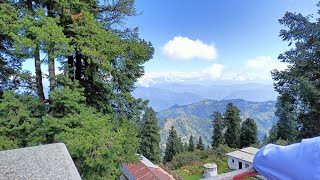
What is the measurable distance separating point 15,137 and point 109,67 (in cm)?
291

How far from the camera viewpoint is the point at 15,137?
6559 millimetres

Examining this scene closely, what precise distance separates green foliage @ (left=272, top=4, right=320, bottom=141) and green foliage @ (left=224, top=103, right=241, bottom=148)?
97.2 feet

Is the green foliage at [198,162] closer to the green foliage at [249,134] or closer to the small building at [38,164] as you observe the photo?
the green foliage at [249,134]

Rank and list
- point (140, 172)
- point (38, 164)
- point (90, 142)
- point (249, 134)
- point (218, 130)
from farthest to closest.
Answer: point (218, 130), point (249, 134), point (140, 172), point (90, 142), point (38, 164)

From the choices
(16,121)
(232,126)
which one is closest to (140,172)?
(16,121)

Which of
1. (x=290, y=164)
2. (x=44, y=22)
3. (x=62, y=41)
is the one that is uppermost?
(x=44, y=22)

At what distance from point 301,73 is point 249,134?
30464mm

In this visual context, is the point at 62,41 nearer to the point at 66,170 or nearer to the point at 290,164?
the point at 66,170

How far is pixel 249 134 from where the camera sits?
3972 centimetres

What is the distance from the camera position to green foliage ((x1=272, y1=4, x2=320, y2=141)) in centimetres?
1087

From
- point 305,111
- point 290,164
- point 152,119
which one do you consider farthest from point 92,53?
point 152,119

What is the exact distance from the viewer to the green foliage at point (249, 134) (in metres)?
39.7

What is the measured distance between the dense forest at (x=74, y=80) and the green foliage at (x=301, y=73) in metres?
6.48

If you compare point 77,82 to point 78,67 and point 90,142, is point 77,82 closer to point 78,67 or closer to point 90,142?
point 78,67
